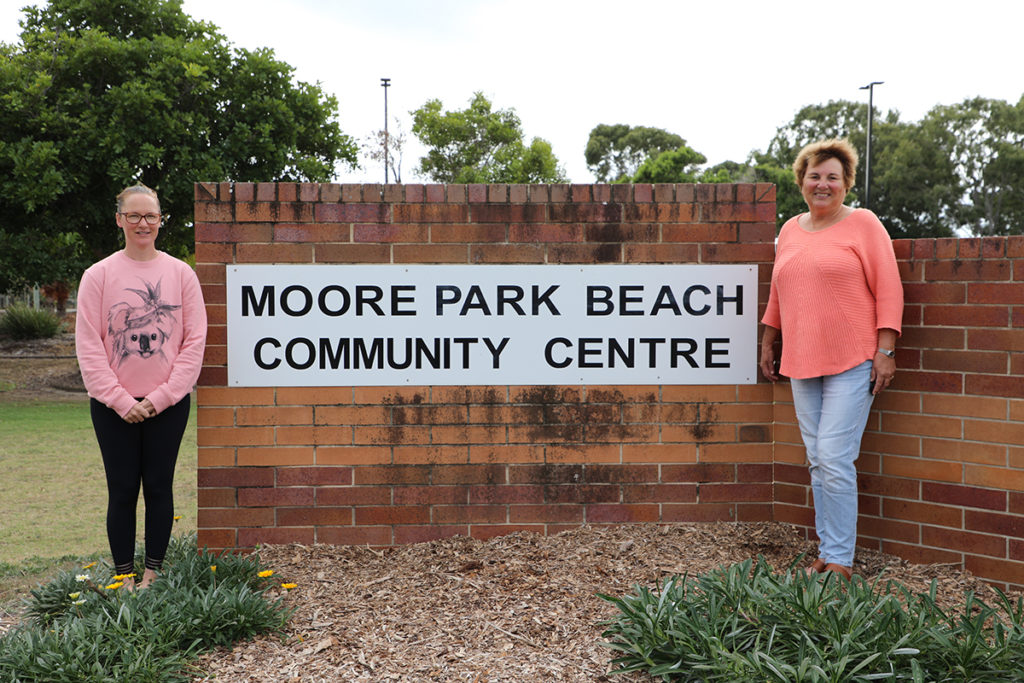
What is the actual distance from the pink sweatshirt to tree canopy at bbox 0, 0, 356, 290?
10435mm

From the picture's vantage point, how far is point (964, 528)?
3.95 metres

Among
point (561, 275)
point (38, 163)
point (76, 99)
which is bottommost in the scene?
point (561, 275)

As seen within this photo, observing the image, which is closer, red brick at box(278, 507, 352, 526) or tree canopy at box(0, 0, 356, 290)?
red brick at box(278, 507, 352, 526)

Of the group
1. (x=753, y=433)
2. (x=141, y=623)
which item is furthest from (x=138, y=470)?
(x=753, y=433)

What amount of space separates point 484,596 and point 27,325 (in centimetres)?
2224

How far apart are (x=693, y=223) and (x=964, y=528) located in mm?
1923

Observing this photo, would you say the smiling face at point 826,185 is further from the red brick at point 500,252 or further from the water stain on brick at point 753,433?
the red brick at point 500,252

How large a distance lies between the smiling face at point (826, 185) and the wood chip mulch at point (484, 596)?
1641 mm

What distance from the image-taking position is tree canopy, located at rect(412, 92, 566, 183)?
98.3ft

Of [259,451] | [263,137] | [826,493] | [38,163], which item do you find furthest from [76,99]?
[826,493]

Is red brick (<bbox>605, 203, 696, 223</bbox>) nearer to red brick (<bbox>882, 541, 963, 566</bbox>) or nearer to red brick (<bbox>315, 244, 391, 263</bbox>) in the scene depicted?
red brick (<bbox>315, 244, 391, 263</bbox>)

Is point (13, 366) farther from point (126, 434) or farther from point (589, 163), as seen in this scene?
point (589, 163)

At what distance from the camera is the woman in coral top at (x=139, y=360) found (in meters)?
3.63

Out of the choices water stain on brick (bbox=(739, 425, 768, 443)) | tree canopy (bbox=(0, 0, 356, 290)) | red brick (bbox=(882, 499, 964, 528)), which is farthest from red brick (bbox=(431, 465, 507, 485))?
tree canopy (bbox=(0, 0, 356, 290))
